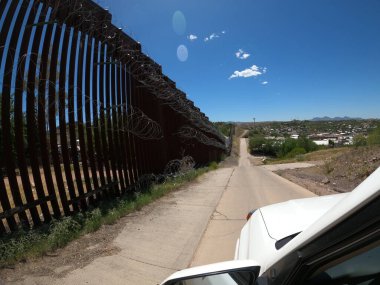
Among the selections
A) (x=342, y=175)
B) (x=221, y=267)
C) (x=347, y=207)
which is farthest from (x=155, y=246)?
(x=342, y=175)

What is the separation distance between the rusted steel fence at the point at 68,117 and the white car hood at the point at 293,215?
10.4 ft

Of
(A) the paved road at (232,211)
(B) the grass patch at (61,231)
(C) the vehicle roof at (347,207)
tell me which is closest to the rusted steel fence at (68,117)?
(B) the grass patch at (61,231)

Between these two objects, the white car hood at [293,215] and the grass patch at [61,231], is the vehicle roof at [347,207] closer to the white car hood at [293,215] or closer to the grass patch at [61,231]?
the white car hood at [293,215]

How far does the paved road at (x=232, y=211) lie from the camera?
473cm

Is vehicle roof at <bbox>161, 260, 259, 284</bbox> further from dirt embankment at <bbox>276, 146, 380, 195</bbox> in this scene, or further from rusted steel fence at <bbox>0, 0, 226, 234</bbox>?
dirt embankment at <bbox>276, 146, 380, 195</bbox>

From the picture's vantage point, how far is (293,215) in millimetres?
2455

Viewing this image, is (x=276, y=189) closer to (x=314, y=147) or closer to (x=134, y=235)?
(x=134, y=235)

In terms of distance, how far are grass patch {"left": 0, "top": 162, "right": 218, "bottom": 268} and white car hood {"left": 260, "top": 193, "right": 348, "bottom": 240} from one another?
2.64m

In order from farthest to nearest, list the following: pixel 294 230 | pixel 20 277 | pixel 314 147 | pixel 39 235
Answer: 1. pixel 314 147
2. pixel 39 235
3. pixel 20 277
4. pixel 294 230

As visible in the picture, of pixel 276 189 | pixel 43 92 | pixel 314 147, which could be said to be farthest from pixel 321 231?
pixel 314 147

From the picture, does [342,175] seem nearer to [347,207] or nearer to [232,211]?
[232,211]

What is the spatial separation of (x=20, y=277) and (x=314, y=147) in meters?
74.5

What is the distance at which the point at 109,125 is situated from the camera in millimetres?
6895

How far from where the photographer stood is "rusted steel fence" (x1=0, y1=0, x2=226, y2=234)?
14.9 feet
